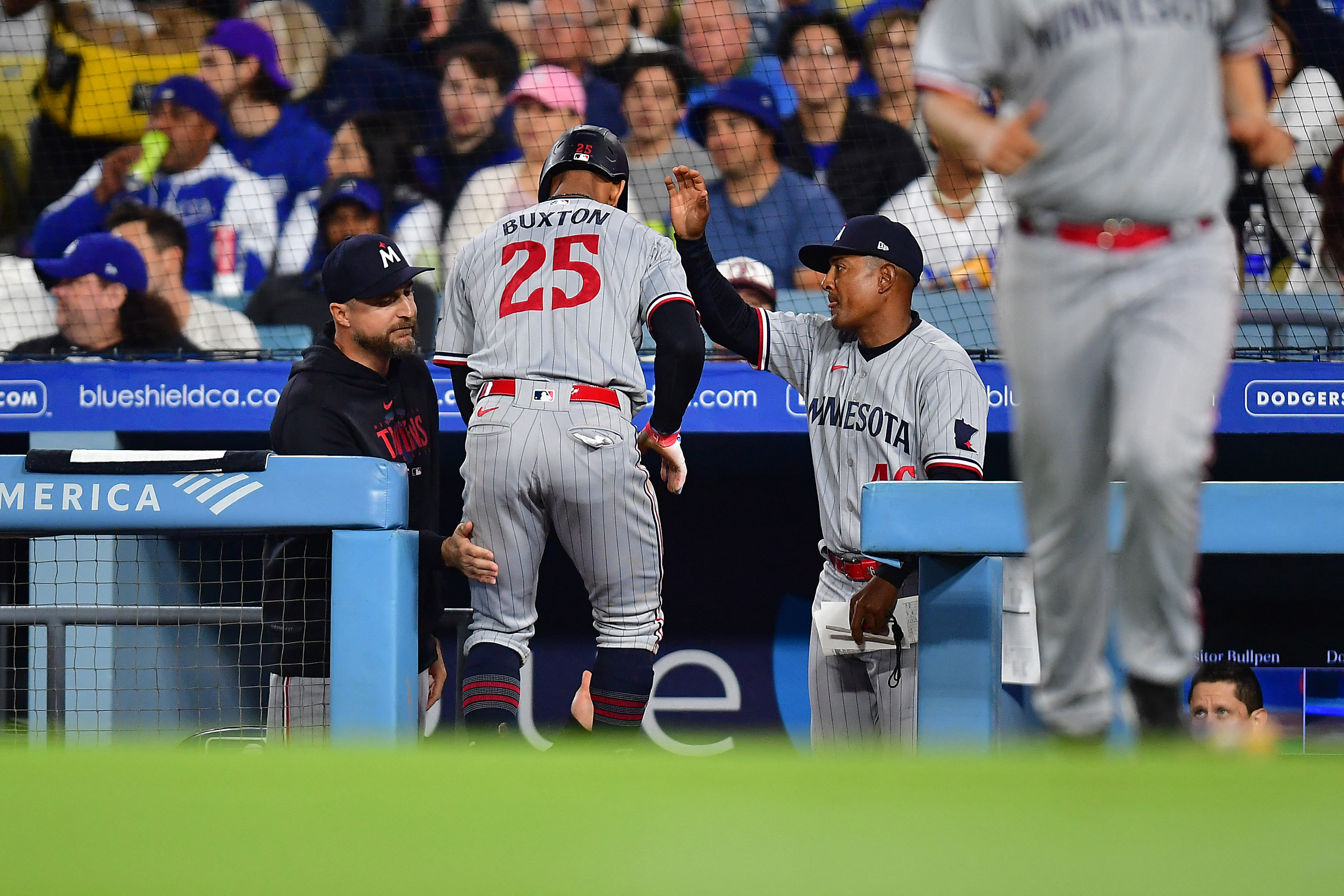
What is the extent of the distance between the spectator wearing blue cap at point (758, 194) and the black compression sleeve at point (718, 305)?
162cm

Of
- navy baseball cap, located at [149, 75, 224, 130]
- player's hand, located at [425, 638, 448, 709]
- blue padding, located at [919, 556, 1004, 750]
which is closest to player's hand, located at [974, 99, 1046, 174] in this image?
blue padding, located at [919, 556, 1004, 750]

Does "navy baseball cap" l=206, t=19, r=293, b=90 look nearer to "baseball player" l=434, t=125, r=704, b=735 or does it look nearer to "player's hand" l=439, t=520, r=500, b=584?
"baseball player" l=434, t=125, r=704, b=735

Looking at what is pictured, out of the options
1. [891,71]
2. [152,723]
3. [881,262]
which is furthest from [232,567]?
[891,71]

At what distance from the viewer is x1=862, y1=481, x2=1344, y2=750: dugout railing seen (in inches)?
91.8

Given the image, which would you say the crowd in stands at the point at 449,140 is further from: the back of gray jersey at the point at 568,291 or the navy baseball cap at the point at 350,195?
the back of gray jersey at the point at 568,291

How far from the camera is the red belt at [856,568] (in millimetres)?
2895

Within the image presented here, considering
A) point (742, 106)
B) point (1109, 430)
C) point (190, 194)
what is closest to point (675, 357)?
point (1109, 430)

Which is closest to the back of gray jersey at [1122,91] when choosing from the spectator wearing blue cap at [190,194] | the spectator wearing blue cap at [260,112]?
the spectator wearing blue cap at [190,194]

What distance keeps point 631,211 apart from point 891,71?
113cm

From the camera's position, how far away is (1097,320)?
1595 millimetres

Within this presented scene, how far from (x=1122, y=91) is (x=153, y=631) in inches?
133

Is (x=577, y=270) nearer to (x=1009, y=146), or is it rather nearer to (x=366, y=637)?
(x=366, y=637)

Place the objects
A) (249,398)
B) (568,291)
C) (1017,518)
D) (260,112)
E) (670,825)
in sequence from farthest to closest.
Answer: (260,112)
(249,398)
(568,291)
(1017,518)
(670,825)

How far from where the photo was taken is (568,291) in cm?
274
